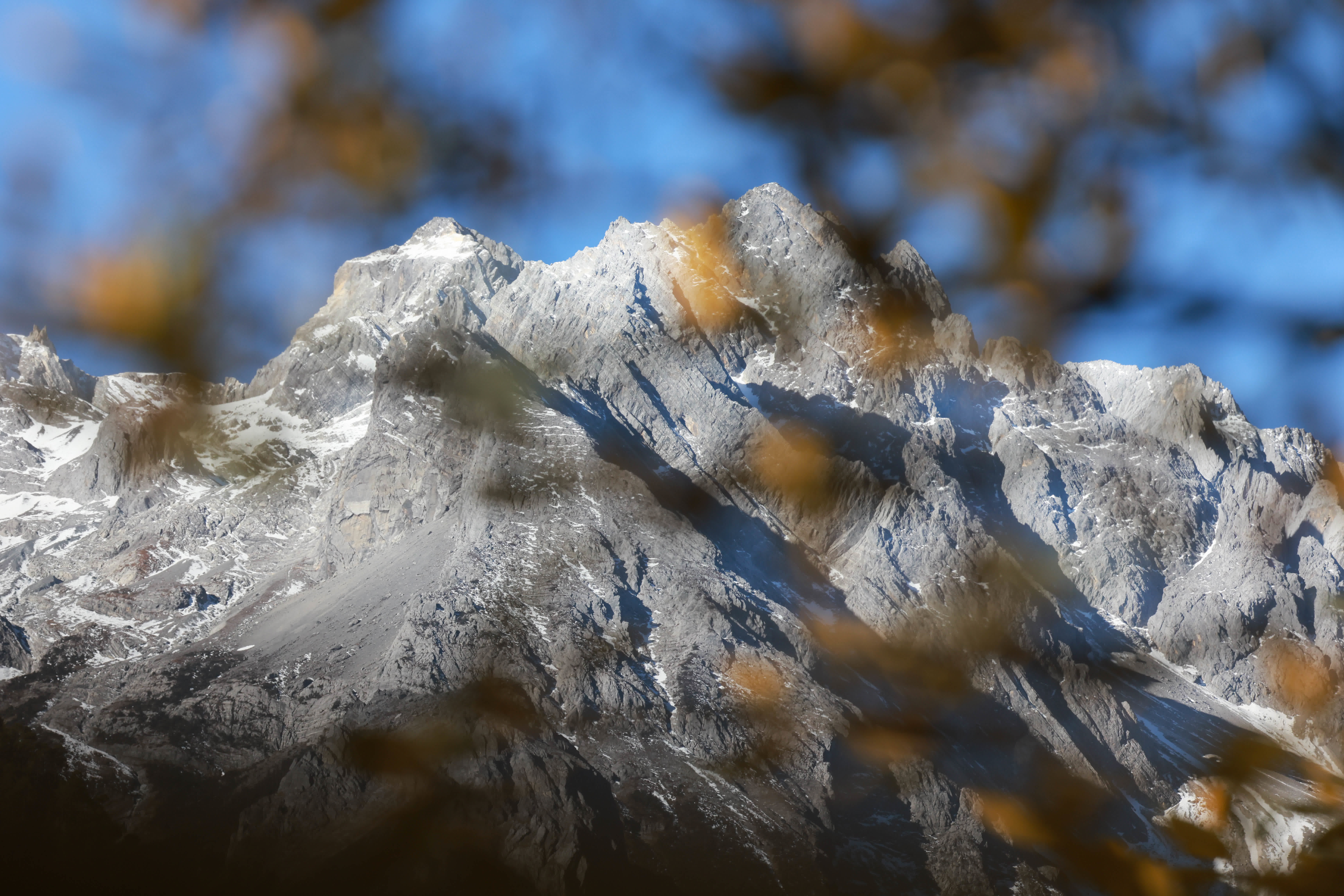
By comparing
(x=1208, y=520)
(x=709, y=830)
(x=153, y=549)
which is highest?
(x=1208, y=520)

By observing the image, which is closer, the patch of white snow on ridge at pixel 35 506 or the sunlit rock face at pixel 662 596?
the sunlit rock face at pixel 662 596

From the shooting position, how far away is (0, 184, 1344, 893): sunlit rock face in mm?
89000

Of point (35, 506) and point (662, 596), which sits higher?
point (35, 506)

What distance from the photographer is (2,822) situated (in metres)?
67.0

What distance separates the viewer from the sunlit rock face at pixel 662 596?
89.0 m

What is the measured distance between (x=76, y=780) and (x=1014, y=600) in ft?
364

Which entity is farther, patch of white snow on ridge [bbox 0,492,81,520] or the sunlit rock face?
patch of white snow on ridge [bbox 0,492,81,520]

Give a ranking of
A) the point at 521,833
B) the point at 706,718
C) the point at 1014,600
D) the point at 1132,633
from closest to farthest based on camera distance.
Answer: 1. the point at 521,833
2. the point at 706,718
3. the point at 1014,600
4. the point at 1132,633

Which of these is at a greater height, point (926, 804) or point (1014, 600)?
point (1014, 600)

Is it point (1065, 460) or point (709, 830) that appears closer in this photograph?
point (709, 830)

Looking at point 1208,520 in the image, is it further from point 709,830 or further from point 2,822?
point 2,822

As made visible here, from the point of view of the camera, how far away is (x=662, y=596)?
12556 cm

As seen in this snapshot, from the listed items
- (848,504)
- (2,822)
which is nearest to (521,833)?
(2,822)

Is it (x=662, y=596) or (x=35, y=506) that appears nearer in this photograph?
(x=662, y=596)
